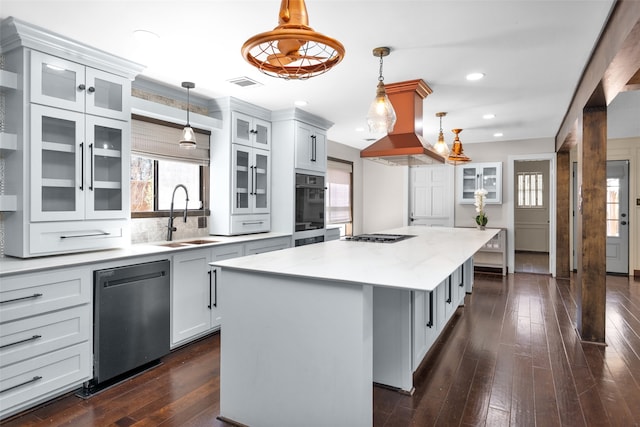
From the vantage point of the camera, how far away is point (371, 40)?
2.65m

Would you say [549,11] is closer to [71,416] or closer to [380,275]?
[380,275]

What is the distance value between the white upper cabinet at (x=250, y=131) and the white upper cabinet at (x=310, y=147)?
1.24 feet

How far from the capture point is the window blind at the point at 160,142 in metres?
3.48

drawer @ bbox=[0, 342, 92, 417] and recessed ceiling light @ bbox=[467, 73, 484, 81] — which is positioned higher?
recessed ceiling light @ bbox=[467, 73, 484, 81]

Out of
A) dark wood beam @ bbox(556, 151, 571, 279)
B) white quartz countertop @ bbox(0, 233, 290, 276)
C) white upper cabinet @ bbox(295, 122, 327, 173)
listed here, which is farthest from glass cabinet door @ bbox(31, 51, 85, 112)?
dark wood beam @ bbox(556, 151, 571, 279)

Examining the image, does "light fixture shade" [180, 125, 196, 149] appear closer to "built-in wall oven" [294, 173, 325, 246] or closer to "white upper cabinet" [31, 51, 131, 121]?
"white upper cabinet" [31, 51, 131, 121]

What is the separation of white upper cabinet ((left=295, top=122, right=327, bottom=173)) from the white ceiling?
57 cm

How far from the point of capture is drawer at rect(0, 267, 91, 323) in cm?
212

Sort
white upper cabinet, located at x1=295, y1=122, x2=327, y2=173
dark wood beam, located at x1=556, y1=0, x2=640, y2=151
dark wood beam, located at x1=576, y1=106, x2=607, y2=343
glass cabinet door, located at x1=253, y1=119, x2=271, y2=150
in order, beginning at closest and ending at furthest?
dark wood beam, located at x1=556, y1=0, x2=640, y2=151 → dark wood beam, located at x1=576, y1=106, x2=607, y2=343 → glass cabinet door, located at x1=253, y1=119, x2=271, y2=150 → white upper cabinet, located at x1=295, y1=122, x2=327, y2=173

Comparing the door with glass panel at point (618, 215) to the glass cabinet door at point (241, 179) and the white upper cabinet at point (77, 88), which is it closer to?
the glass cabinet door at point (241, 179)

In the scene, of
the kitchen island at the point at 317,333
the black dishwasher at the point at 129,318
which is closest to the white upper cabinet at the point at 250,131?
the black dishwasher at the point at 129,318

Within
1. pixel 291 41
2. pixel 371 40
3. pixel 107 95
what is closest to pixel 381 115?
pixel 371 40

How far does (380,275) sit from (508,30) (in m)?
1.90

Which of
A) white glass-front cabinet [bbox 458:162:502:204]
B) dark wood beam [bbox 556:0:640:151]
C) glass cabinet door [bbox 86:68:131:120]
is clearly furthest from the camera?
white glass-front cabinet [bbox 458:162:502:204]
